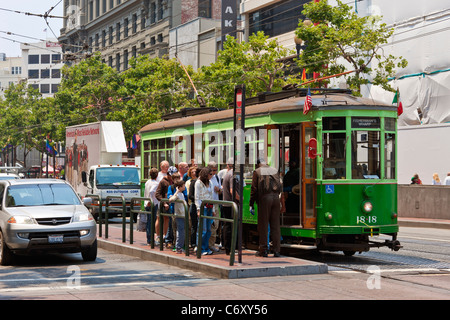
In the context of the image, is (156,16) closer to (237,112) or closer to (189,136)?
(189,136)

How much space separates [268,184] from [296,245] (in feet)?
5.48

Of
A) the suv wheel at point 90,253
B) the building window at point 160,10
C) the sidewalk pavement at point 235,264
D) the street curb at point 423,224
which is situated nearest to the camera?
the sidewalk pavement at point 235,264

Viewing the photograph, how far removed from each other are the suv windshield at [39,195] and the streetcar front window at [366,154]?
5.40 meters

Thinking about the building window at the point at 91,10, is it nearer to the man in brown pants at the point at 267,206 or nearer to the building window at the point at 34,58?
the building window at the point at 34,58

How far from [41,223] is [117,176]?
1395 cm

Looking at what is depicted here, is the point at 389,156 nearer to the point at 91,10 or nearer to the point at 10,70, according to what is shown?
the point at 91,10

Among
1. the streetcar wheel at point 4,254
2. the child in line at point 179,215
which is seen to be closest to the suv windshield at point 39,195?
the streetcar wheel at point 4,254

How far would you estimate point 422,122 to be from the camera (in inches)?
1346

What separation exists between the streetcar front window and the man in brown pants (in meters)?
1.68

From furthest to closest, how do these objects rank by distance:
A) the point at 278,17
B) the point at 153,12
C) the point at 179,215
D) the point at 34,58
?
1. the point at 34,58
2. the point at 153,12
3. the point at 278,17
4. the point at 179,215

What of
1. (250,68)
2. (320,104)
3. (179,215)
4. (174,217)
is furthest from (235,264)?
(250,68)

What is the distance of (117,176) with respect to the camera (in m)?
27.4

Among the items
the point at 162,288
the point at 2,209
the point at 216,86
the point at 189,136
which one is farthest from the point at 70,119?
→ the point at 162,288

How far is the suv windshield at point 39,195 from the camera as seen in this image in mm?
14328
